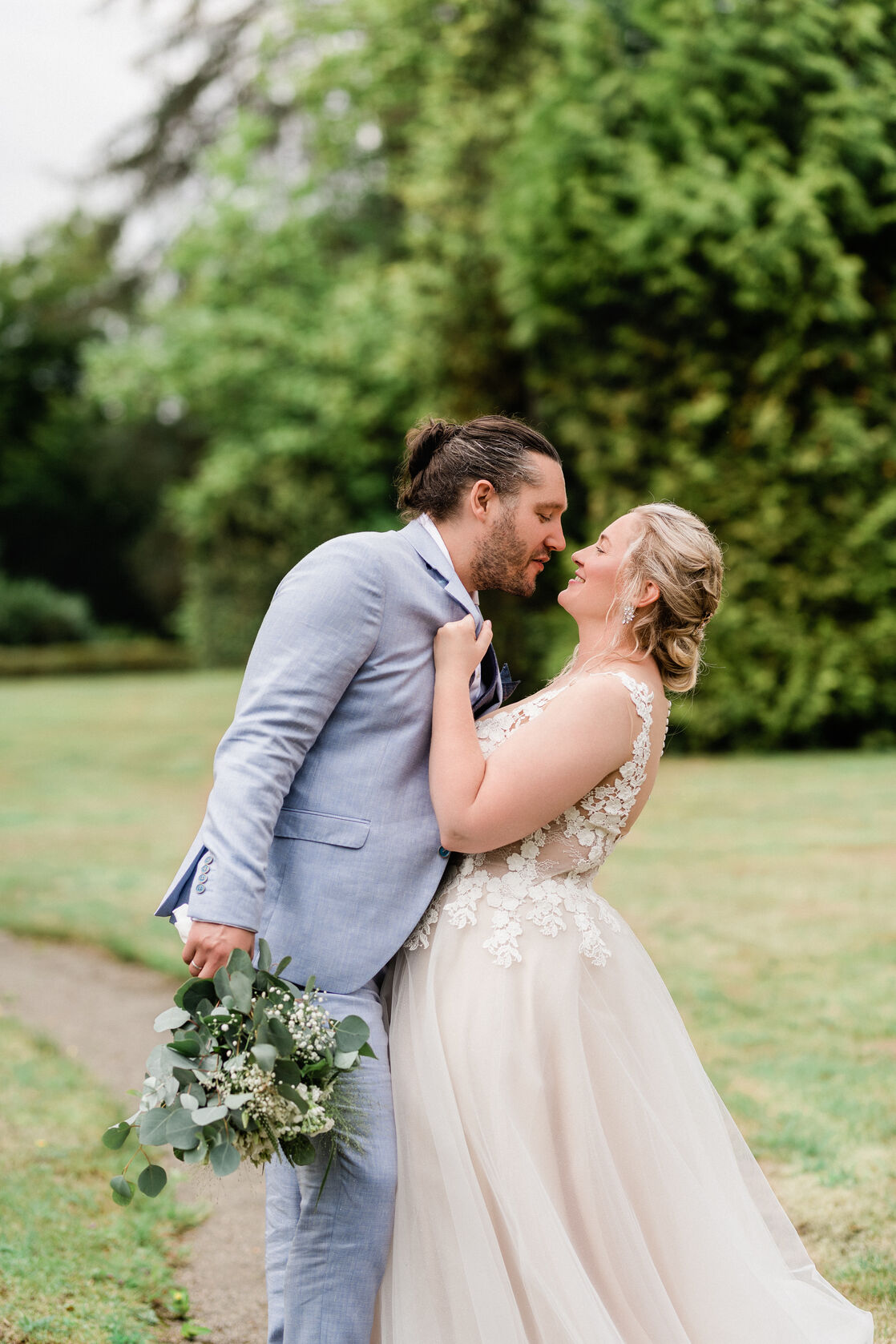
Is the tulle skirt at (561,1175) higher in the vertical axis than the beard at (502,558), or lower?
lower

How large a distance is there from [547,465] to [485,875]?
36.1 inches

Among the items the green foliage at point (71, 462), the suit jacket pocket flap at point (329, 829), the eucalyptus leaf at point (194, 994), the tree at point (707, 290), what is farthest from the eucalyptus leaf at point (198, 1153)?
the green foliage at point (71, 462)

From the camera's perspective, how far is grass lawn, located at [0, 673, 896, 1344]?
4176mm

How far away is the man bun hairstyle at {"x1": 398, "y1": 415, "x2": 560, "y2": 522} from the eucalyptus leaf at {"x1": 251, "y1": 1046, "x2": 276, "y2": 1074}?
4.04 feet

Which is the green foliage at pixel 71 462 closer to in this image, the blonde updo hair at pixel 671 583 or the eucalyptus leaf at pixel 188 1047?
the blonde updo hair at pixel 671 583

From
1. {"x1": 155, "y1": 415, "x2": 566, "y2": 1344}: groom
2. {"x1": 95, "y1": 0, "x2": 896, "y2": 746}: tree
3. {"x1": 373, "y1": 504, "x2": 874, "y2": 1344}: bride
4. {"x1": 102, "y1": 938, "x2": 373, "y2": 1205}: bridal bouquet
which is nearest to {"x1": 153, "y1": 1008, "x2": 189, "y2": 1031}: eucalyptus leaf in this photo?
{"x1": 102, "y1": 938, "x2": 373, "y2": 1205}: bridal bouquet

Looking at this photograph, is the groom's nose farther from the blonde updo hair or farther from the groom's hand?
the groom's hand

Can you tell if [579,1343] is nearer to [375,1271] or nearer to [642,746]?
[375,1271]

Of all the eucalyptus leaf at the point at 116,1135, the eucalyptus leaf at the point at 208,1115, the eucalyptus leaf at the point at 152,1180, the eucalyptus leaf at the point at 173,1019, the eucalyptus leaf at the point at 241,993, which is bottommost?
the eucalyptus leaf at the point at 152,1180

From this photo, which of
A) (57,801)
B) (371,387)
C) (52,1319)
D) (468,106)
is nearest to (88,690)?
(371,387)

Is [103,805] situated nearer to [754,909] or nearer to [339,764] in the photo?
[754,909]

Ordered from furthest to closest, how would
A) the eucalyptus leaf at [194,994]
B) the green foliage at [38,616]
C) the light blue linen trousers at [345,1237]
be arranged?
the green foliage at [38,616]
the light blue linen trousers at [345,1237]
the eucalyptus leaf at [194,994]

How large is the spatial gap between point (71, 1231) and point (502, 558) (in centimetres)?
247

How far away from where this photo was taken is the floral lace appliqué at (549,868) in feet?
8.64
